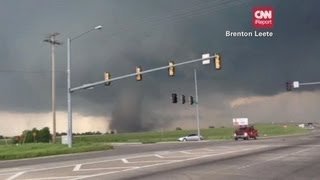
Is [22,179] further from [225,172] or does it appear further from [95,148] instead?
[95,148]

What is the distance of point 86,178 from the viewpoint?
58.0 feet

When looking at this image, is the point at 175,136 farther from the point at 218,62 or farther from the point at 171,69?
the point at 218,62

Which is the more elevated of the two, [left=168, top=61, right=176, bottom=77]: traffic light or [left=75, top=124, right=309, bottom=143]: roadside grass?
[left=168, top=61, right=176, bottom=77]: traffic light

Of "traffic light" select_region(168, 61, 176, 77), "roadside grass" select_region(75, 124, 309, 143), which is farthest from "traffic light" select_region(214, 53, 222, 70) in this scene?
"roadside grass" select_region(75, 124, 309, 143)

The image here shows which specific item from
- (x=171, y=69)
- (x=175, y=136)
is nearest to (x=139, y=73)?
(x=171, y=69)

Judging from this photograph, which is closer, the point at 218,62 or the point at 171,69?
the point at 218,62

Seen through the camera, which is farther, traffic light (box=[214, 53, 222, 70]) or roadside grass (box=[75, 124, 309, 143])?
roadside grass (box=[75, 124, 309, 143])

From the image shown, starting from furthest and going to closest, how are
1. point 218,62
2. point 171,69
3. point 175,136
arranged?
point 175,136
point 171,69
point 218,62

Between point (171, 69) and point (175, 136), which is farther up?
point (171, 69)

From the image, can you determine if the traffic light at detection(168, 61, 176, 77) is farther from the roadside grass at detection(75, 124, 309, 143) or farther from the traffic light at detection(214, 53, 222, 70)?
the roadside grass at detection(75, 124, 309, 143)

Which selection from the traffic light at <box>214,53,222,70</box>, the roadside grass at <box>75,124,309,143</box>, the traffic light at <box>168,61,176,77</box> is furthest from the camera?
the roadside grass at <box>75,124,309,143</box>

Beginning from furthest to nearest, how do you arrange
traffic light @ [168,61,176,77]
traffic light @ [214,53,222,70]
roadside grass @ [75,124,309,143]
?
1. roadside grass @ [75,124,309,143]
2. traffic light @ [168,61,176,77]
3. traffic light @ [214,53,222,70]

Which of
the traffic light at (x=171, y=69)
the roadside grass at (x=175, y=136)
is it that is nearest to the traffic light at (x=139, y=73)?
the traffic light at (x=171, y=69)

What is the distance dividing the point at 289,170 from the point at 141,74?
21750 millimetres
